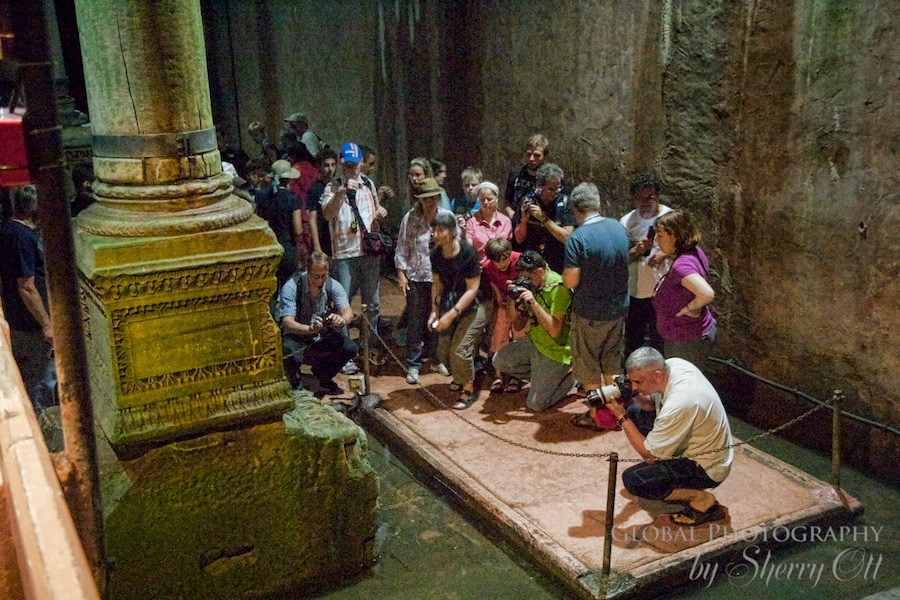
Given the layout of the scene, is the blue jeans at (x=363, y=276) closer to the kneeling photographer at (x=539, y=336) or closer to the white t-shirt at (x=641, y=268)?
the kneeling photographer at (x=539, y=336)

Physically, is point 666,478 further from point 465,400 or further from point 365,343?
point 365,343

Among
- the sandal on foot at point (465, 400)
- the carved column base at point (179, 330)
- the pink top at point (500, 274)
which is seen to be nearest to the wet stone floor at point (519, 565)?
the sandal on foot at point (465, 400)

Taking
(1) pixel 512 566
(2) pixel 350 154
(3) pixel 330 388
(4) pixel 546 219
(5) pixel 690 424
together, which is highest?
(2) pixel 350 154

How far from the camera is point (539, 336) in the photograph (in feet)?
22.3

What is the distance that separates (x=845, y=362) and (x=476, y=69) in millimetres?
5475

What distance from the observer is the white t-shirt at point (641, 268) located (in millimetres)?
6953

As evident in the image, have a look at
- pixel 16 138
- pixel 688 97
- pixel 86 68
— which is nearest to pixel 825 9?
pixel 688 97

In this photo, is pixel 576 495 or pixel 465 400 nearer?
pixel 576 495

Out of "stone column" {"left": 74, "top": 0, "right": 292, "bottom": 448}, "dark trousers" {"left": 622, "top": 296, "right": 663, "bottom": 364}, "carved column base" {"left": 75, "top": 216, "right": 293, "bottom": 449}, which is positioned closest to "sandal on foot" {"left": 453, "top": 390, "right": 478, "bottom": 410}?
"dark trousers" {"left": 622, "top": 296, "right": 663, "bottom": 364}

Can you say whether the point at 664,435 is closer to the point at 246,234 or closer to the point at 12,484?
the point at 246,234

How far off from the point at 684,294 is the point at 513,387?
1833 mm

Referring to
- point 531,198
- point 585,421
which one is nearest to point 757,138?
point 531,198

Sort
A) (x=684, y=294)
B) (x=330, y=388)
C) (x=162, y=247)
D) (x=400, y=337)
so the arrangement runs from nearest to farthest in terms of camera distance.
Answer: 1. (x=162, y=247)
2. (x=684, y=294)
3. (x=330, y=388)
4. (x=400, y=337)

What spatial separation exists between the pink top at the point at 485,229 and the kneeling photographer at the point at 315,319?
1.21 metres
